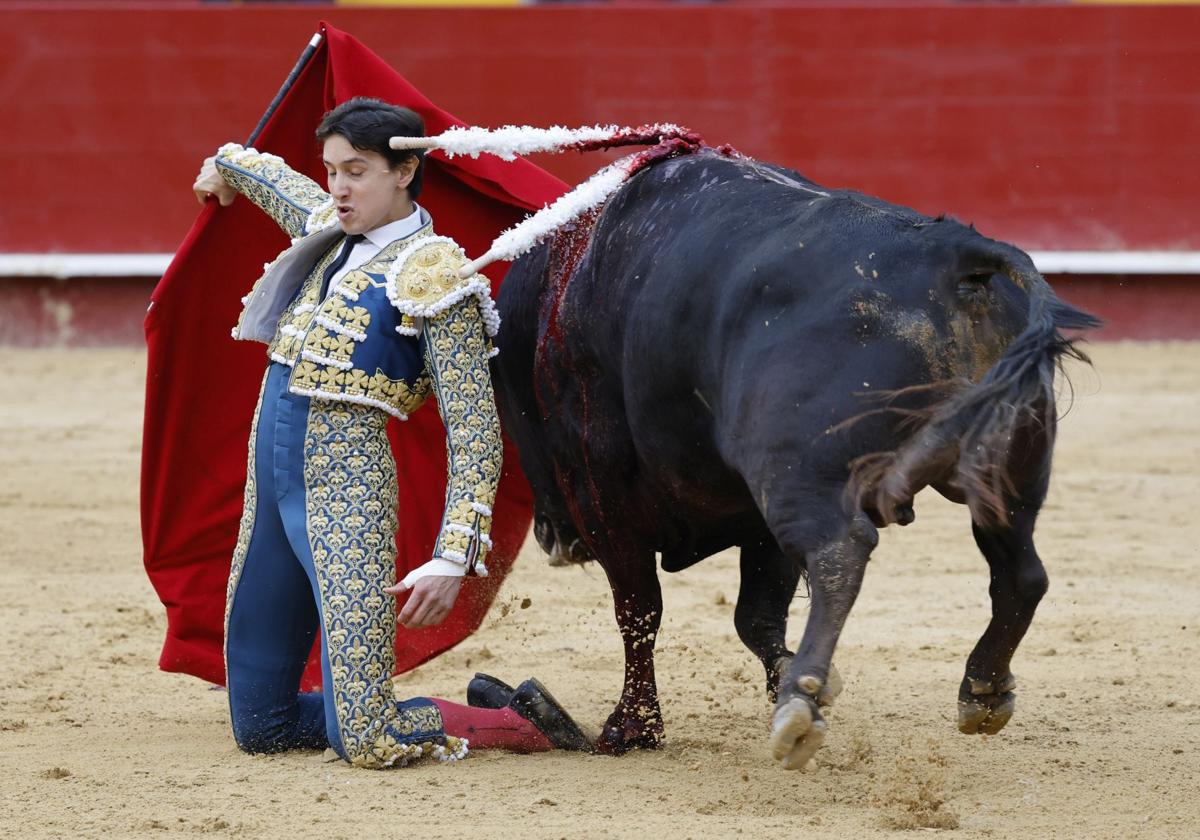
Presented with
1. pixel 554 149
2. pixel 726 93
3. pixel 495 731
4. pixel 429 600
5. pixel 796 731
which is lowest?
pixel 495 731

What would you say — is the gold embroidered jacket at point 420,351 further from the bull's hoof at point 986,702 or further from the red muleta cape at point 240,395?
the bull's hoof at point 986,702

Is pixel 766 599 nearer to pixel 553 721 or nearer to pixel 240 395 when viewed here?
pixel 553 721

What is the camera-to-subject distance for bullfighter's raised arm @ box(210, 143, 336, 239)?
3.13m

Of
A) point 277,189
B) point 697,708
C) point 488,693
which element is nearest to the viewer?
point 277,189

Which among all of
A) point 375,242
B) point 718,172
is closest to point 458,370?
point 375,242

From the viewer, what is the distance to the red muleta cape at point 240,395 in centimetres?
353

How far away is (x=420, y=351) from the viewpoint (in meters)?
2.96

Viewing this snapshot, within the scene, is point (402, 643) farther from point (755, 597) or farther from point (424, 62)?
point (424, 62)

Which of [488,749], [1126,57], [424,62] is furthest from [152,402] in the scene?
[1126,57]

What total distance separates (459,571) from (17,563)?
2.43m

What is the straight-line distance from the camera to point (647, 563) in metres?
3.13

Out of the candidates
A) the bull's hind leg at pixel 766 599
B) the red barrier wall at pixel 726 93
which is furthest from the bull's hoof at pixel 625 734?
the red barrier wall at pixel 726 93

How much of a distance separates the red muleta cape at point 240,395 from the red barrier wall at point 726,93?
5081mm

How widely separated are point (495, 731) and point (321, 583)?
0.45 metres
